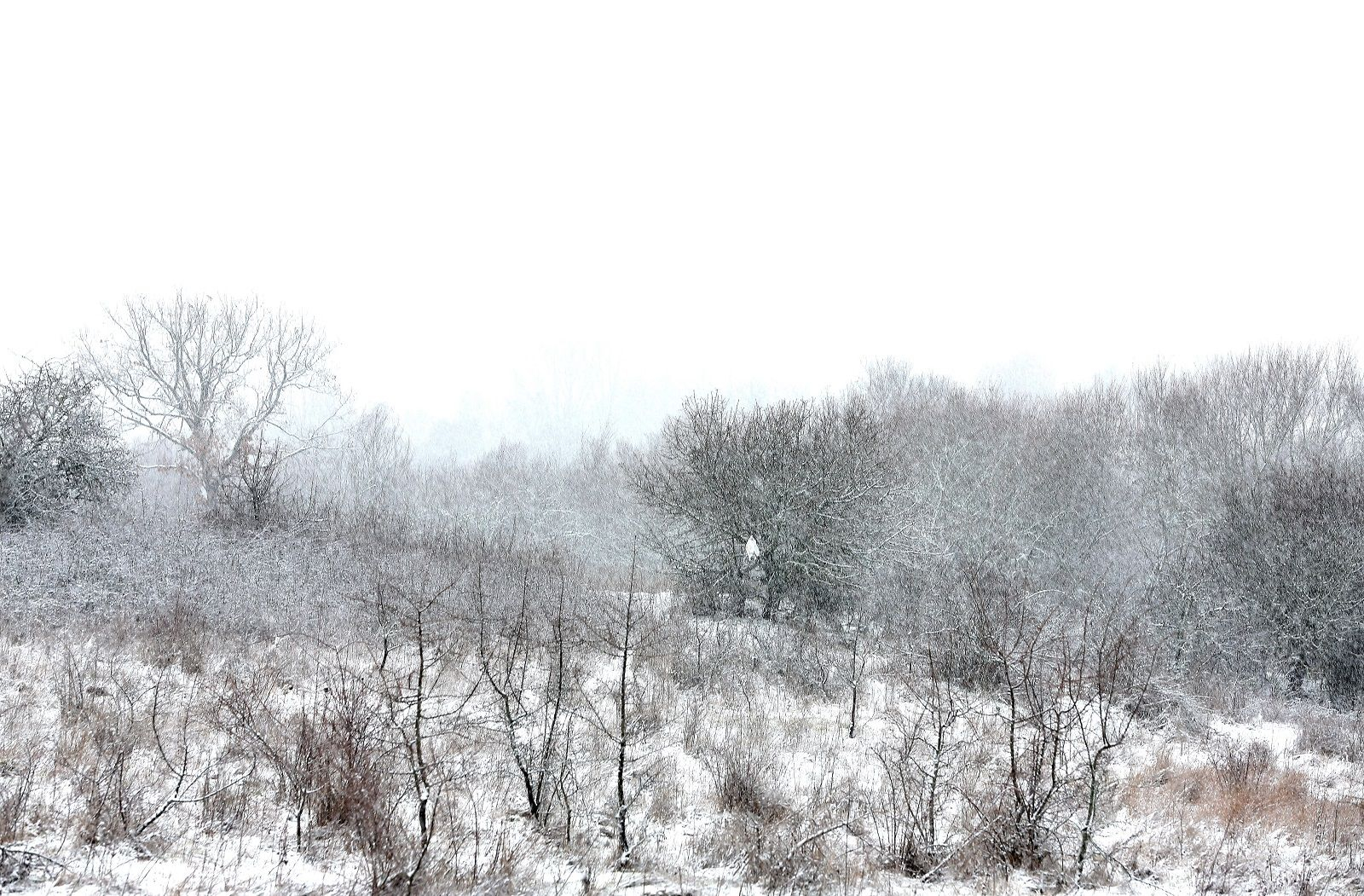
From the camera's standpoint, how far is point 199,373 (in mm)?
23219

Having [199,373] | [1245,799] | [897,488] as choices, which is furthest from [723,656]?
[199,373]

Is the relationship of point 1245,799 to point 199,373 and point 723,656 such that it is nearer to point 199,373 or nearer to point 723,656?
point 723,656

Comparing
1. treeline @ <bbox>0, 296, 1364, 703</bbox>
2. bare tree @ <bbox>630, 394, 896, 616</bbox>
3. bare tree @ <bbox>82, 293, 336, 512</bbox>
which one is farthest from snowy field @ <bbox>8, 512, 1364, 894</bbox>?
bare tree @ <bbox>82, 293, 336, 512</bbox>

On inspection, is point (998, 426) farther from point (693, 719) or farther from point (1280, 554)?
point (693, 719)

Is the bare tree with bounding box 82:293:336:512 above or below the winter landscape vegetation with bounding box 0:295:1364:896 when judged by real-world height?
above

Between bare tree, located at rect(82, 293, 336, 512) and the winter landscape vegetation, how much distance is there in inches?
4.7

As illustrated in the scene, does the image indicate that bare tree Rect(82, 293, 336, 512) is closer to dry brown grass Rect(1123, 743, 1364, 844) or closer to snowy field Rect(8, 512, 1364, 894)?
snowy field Rect(8, 512, 1364, 894)

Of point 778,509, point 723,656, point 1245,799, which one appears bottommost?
point 1245,799

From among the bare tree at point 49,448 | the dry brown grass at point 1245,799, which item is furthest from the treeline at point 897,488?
the dry brown grass at point 1245,799

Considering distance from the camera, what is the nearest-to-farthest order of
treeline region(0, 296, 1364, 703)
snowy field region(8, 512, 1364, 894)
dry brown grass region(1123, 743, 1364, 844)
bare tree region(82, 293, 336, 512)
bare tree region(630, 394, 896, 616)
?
snowy field region(8, 512, 1364, 894)
dry brown grass region(1123, 743, 1364, 844)
treeline region(0, 296, 1364, 703)
bare tree region(630, 394, 896, 616)
bare tree region(82, 293, 336, 512)

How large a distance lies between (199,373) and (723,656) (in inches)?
861

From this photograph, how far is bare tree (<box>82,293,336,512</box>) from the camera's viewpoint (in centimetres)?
2228

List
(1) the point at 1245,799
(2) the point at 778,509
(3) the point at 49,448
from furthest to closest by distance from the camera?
1. (2) the point at 778,509
2. (3) the point at 49,448
3. (1) the point at 1245,799

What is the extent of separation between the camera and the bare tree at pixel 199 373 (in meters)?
22.3
